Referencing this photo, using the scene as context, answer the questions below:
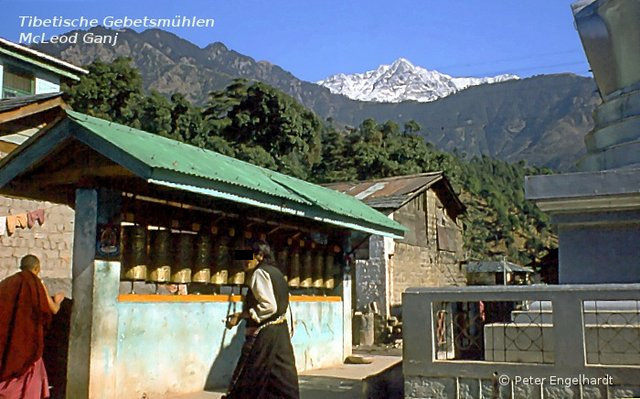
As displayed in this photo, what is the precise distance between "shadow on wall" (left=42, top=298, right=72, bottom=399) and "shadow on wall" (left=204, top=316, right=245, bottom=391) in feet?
6.56

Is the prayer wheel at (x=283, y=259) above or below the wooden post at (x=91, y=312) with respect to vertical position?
above

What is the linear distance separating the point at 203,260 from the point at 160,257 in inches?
31.7

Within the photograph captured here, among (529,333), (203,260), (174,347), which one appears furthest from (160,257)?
(529,333)

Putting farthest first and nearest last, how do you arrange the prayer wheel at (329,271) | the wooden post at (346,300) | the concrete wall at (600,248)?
the wooden post at (346,300)
the prayer wheel at (329,271)
the concrete wall at (600,248)

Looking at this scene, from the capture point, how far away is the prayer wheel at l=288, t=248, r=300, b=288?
35.9 feet

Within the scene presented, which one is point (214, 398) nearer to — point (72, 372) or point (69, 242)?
point (72, 372)

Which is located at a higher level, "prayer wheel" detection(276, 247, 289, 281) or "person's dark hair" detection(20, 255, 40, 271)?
"prayer wheel" detection(276, 247, 289, 281)

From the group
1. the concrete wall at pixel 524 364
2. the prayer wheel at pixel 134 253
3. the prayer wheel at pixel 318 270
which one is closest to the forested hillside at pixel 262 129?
the prayer wheel at pixel 318 270

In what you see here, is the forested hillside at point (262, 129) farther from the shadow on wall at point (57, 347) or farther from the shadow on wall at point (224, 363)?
the shadow on wall at point (57, 347)

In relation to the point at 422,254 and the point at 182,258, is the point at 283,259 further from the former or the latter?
the point at 422,254

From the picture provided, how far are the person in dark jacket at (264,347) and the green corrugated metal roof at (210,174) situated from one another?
1.18 m

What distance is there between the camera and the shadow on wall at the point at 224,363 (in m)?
9.01

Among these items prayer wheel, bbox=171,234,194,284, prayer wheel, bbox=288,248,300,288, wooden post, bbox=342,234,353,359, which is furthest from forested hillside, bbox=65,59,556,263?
prayer wheel, bbox=171,234,194,284

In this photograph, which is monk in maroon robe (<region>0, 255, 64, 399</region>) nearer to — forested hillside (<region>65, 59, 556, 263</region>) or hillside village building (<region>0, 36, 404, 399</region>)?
hillside village building (<region>0, 36, 404, 399</region>)
